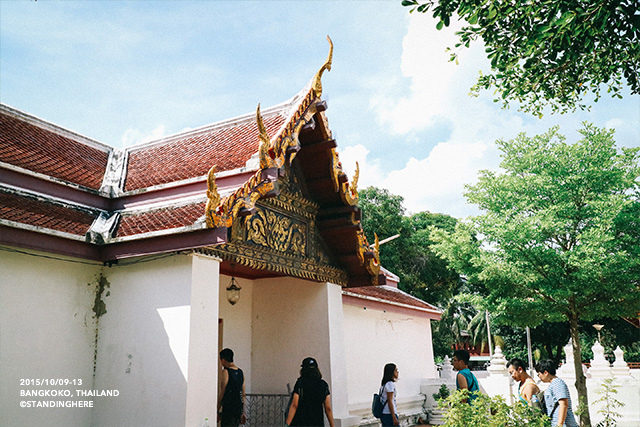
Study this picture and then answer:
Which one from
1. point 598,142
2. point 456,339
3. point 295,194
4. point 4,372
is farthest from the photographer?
point 456,339


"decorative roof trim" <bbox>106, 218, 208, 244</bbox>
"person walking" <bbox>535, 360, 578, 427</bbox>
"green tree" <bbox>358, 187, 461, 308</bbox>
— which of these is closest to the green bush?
"person walking" <bbox>535, 360, 578, 427</bbox>

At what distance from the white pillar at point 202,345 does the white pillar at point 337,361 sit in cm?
258

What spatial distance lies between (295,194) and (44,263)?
11.9 ft

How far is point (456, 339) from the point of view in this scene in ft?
147

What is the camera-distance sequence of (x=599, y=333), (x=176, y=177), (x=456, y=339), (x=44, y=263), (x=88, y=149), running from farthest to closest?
(x=456, y=339)
(x=599, y=333)
(x=88, y=149)
(x=176, y=177)
(x=44, y=263)

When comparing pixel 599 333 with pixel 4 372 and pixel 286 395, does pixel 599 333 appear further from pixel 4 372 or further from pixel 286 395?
pixel 4 372

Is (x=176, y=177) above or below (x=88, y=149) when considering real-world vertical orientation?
below

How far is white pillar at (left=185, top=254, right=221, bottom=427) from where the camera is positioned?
5.86m

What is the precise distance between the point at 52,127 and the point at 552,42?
7.80 meters

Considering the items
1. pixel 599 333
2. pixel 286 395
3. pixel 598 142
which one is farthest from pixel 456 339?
pixel 286 395

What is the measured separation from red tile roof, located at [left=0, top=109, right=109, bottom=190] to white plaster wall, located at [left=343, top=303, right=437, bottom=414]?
5.66 metres

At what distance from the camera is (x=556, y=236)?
1410 centimetres

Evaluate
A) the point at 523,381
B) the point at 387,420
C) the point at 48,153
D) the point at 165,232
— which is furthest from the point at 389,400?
the point at 48,153

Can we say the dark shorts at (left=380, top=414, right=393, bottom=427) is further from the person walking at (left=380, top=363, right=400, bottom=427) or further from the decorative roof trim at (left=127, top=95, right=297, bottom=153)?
the decorative roof trim at (left=127, top=95, right=297, bottom=153)
